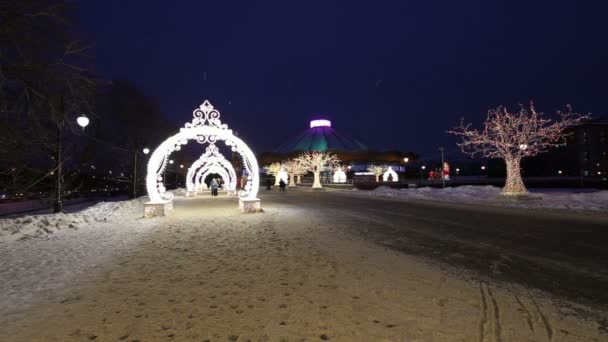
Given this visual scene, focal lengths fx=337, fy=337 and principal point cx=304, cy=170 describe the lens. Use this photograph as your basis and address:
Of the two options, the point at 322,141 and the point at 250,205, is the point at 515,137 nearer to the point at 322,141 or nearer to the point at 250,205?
the point at 250,205

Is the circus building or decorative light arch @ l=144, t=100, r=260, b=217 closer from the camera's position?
decorative light arch @ l=144, t=100, r=260, b=217

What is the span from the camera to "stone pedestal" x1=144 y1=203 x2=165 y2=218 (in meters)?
12.8

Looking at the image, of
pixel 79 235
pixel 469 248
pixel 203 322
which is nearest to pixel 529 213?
pixel 469 248

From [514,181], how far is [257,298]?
69.7 ft

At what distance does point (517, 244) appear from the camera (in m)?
7.57

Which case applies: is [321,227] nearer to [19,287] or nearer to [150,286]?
[150,286]

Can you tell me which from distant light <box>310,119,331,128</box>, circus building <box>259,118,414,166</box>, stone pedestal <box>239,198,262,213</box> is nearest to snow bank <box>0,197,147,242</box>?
stone pedestal <box>239,198,262,213</box>

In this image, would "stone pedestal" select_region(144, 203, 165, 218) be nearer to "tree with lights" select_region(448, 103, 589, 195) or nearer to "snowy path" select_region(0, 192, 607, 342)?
"snowy path" select_region(0, 192, 607, 342)

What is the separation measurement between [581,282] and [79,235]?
10647 millimetres

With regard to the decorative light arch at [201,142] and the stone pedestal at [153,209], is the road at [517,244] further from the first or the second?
the stone pedestal at [153,209]

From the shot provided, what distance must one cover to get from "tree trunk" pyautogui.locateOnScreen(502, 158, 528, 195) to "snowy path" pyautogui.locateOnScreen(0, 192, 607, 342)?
17355 mm

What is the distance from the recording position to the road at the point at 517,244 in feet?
16.7

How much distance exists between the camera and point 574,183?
34062mm

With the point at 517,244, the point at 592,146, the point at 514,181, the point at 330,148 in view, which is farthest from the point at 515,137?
the point at 592,146
